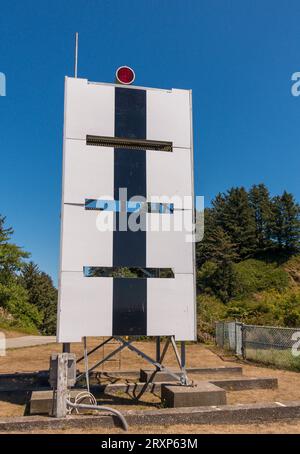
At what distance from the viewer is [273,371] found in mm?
15203

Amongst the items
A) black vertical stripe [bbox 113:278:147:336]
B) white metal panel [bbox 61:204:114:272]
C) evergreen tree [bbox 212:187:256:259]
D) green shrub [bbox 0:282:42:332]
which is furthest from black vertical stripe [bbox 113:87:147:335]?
evergreen tree [bbox 212:187:256:259]

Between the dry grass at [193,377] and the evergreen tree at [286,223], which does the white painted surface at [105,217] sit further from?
the evergreen tree at [286,223]

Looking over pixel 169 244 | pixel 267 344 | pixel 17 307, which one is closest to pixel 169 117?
pixel 169 244

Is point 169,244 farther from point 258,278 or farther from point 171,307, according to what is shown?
point 258,278

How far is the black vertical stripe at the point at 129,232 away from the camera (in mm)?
9742

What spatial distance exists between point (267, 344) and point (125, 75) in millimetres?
12268

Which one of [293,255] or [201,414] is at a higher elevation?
[293,255]

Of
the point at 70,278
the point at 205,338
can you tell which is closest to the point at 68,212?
the point at 70,278

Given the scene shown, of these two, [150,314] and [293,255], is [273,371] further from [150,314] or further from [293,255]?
[293,255]

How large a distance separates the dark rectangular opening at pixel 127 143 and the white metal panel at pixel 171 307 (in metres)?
3.58

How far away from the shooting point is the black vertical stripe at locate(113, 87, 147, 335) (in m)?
9.74

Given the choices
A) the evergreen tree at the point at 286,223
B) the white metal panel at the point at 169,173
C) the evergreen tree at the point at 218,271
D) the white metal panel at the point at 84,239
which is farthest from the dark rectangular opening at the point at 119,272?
the evergreen tree at the point at 286,223

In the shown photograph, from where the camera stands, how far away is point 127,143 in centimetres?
1086

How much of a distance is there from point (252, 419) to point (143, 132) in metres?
7.21
